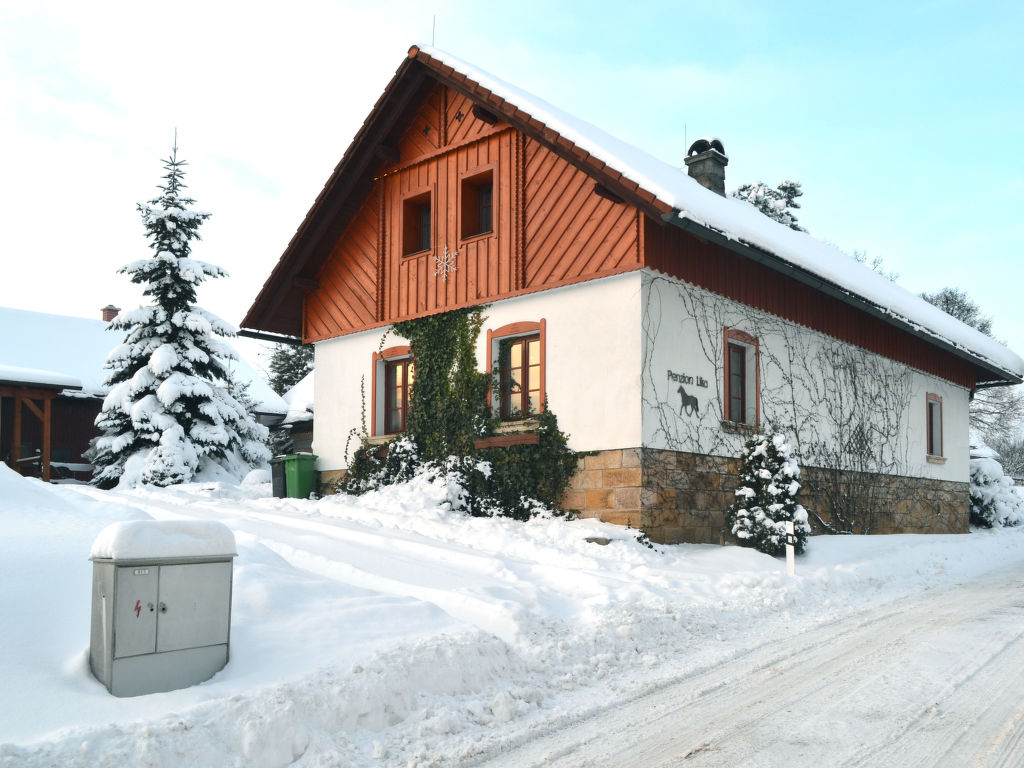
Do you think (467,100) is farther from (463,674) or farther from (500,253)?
(463,674)

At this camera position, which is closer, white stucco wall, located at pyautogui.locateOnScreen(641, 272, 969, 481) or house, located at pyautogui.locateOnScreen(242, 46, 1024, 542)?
house, located at pyautogui.locateOnScreen(242, 46, 1024, 542)

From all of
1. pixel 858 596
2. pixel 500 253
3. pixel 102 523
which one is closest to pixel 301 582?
pixel 102 523

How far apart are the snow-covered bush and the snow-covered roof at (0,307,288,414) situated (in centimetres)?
1961

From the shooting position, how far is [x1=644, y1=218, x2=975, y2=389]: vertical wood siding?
42.1ft

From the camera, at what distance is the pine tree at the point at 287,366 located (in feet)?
133

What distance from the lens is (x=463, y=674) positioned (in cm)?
593

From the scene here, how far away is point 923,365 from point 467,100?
465 inches

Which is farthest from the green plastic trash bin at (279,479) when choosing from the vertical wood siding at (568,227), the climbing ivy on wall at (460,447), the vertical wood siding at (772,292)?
the vertical wood siding at (772,292)

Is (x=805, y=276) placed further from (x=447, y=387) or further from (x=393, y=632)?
(x=393, y=632)

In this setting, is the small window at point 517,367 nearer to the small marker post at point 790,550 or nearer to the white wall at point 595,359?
the white wall at point 595,359

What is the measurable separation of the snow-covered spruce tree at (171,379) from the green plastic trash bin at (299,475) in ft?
12.8

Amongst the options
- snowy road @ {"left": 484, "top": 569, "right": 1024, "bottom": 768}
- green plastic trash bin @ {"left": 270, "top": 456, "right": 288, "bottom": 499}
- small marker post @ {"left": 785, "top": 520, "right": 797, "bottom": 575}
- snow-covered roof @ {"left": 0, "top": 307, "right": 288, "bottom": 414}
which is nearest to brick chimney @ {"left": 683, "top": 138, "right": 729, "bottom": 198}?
small marker post @ {"left": 785, "top": 520, "right": 797, "bottom": 575}

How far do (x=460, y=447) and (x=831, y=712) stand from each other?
918 cm

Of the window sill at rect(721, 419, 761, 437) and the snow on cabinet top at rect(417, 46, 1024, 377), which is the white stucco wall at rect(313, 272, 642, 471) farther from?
the window sill at rect(721, 419, 761, 437)
